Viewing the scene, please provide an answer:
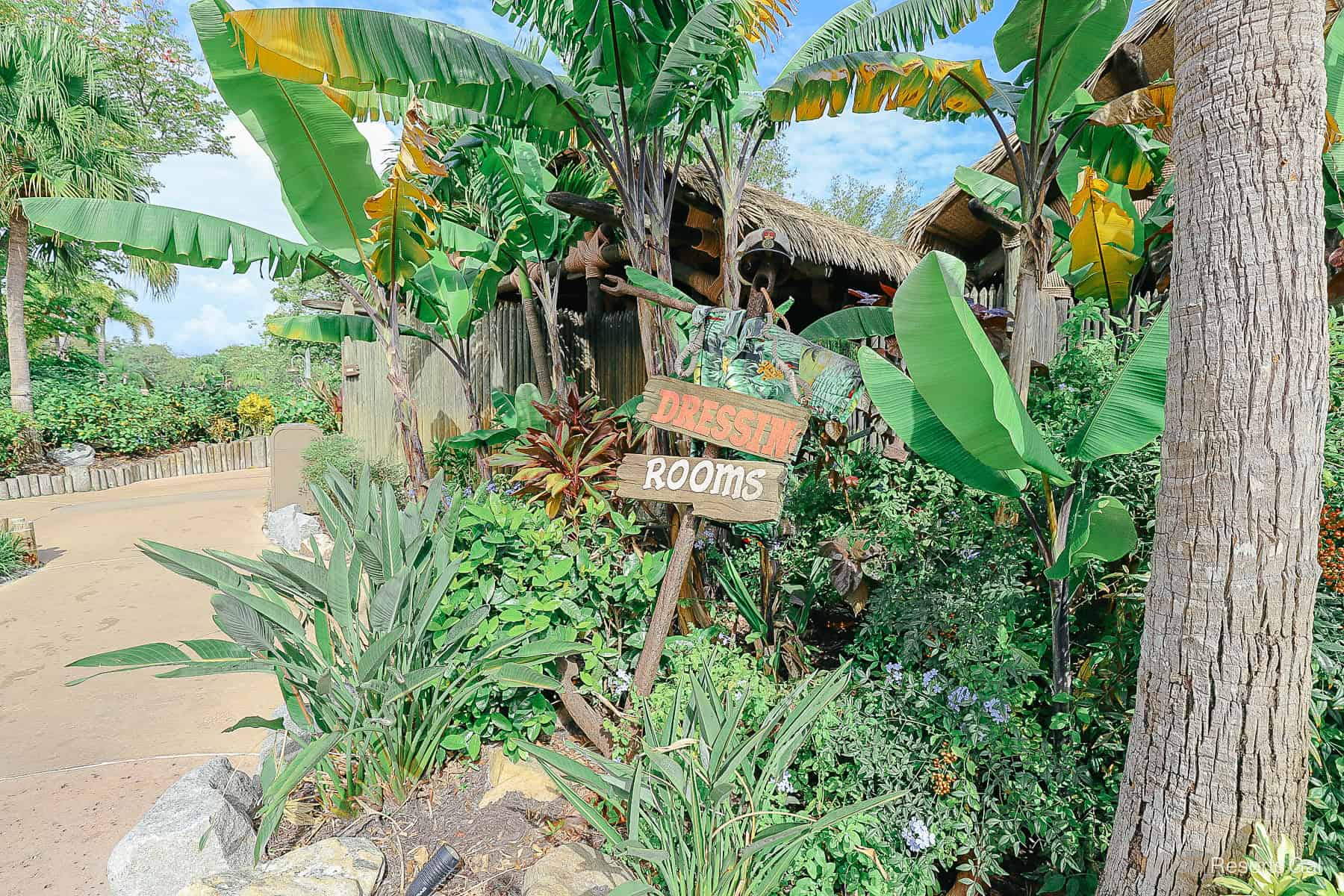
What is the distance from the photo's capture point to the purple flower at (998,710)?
6.46 feet

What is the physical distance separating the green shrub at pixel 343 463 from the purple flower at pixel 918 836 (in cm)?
658

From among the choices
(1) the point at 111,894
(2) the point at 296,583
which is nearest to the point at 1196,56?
(2) the point at 296,583

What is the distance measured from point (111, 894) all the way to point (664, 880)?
1.97 m

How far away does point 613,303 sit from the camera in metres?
6.50

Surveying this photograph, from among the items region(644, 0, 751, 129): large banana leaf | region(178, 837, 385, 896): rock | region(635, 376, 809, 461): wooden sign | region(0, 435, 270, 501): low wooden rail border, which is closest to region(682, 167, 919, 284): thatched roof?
region(644, 0, 751, 129): large banana leaf

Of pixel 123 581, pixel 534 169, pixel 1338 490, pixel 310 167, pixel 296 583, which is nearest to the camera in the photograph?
pixel 1338 490

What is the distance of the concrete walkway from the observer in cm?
242

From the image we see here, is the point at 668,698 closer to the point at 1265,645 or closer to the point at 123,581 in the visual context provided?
the point at 1265,645

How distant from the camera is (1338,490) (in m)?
2.04

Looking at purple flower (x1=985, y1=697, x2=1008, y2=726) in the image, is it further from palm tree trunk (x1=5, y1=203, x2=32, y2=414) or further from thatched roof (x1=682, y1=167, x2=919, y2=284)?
palm tree trunk (x1=5, y1=203, x2=32, y2=414)

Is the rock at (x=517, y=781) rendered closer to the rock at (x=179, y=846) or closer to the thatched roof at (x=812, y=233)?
the rock at (x=179, y=846)

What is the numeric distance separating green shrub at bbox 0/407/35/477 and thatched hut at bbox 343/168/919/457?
17.7ft

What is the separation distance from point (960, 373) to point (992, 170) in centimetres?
592

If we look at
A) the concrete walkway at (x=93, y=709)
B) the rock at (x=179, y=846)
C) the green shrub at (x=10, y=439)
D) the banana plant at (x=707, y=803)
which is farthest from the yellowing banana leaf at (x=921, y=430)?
the green shrub at (x=10, y=439)
